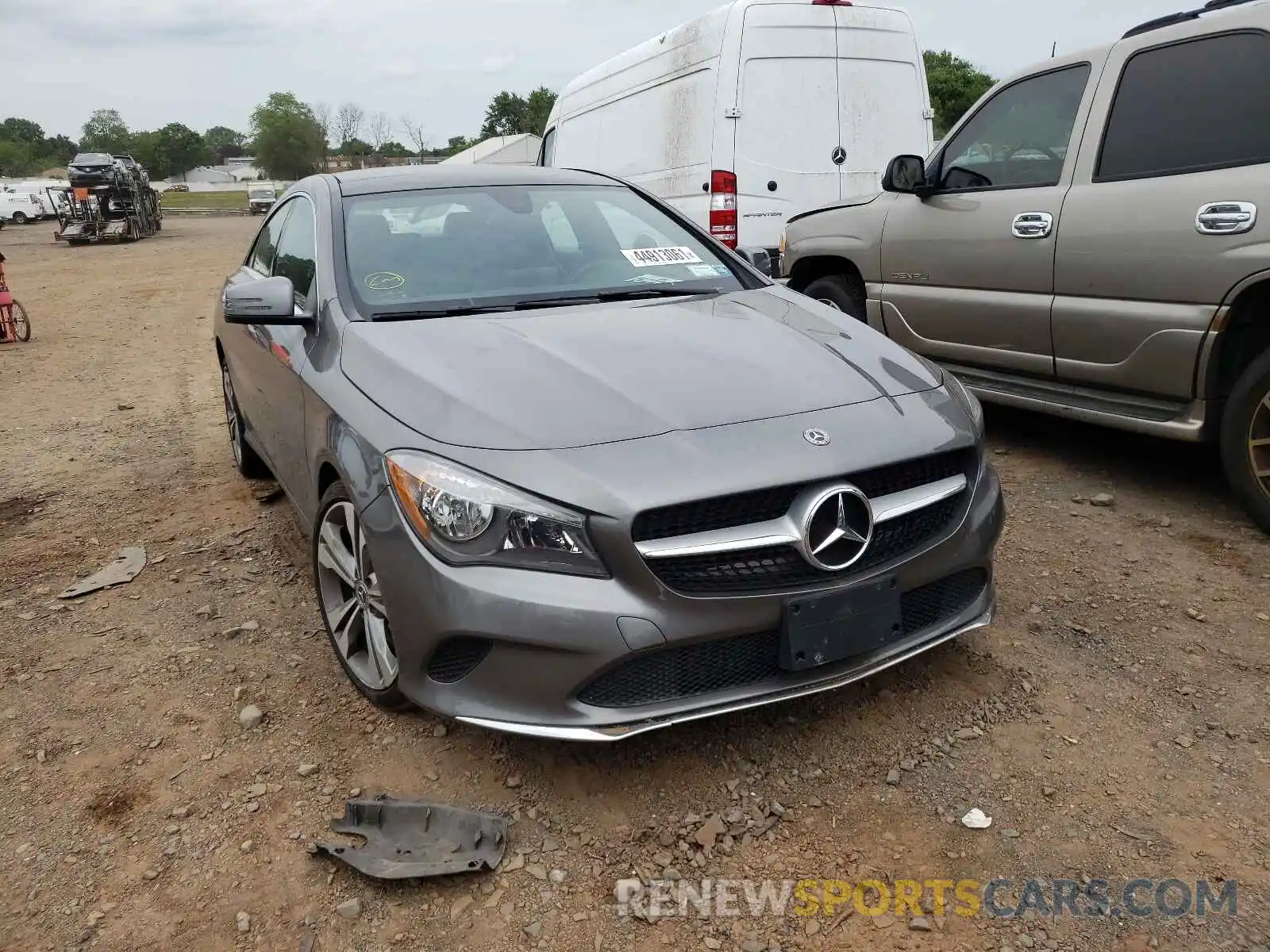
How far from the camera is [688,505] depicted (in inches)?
89.4

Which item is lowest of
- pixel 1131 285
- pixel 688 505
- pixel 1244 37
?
pixel 688 505

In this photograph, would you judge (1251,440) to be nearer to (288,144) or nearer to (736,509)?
(736,509)

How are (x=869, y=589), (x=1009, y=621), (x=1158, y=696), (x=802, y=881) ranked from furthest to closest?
(x=1009, y=621)
(x=1158, y=696)
(x=869, y=589)
(x=802, y=881)

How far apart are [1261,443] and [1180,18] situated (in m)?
1.78

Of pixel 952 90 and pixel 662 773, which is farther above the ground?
pixel 952 90

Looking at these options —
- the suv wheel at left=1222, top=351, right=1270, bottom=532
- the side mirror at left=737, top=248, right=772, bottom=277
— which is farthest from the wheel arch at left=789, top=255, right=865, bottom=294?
the suv wheel at left=1222, top=351, right=1270, bottom=532

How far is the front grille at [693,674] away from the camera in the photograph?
7.61 ft

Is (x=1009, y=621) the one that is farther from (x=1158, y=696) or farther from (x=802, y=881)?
(x=802, y=881)

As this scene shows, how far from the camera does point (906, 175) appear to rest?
16.2 ft

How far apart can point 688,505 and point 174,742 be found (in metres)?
1.69

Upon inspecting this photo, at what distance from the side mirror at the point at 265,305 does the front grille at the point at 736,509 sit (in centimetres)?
161

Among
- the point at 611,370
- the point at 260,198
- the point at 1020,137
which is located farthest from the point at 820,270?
the point at 260,198

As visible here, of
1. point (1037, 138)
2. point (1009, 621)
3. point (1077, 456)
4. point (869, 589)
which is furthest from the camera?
point (1077, 456)

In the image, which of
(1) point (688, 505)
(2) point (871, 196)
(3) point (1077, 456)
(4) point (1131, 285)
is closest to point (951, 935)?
(1) point (688, 505)
